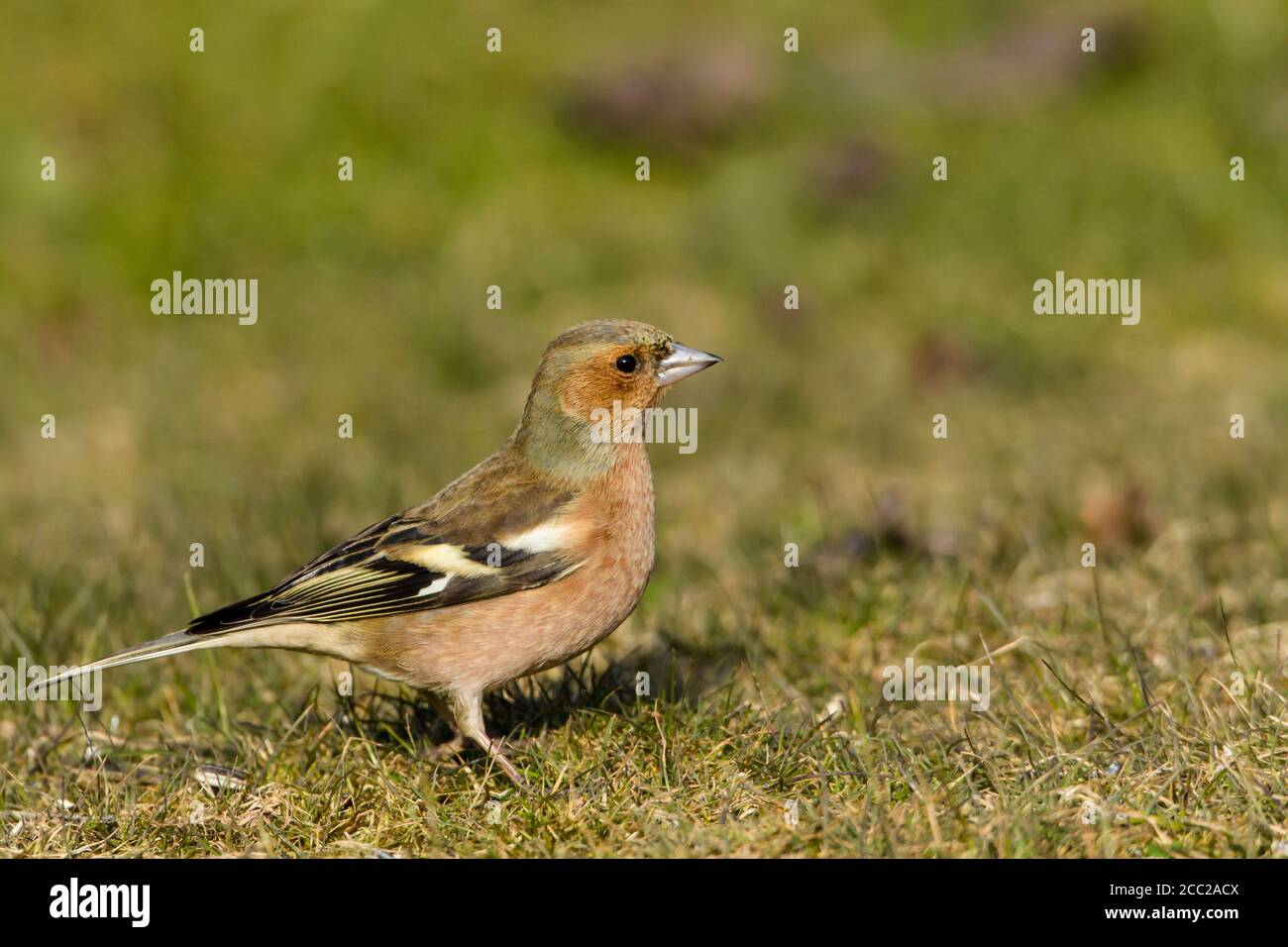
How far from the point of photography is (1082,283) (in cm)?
966

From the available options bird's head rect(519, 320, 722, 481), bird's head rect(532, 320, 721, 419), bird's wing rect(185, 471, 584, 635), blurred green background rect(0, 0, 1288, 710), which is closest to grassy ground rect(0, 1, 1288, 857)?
blurred green background rect(0, 0, 1288, 710)

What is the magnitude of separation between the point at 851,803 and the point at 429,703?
5.32 ft

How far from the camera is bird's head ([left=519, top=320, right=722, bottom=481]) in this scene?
4.75 m

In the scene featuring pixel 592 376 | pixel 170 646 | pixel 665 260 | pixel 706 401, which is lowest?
pixel 170 646

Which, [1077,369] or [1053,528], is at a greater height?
[1077,369]

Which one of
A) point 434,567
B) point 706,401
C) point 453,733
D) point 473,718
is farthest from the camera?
point 706,401

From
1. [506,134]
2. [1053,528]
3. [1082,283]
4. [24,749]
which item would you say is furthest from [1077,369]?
[24,749]

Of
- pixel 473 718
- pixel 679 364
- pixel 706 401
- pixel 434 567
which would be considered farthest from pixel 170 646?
pixel 706 401

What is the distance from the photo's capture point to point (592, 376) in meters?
4.80

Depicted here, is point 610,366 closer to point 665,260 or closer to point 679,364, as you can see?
point 679,364

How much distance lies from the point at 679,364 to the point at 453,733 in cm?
141

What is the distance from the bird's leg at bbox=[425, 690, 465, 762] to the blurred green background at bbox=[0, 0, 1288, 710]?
1518 millimetres

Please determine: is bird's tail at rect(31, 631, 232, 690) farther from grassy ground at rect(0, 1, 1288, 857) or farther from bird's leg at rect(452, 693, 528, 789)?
bird's leg at rect(452, 693, 528, 789)

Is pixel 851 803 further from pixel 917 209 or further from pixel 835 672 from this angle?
pixel 917 209
